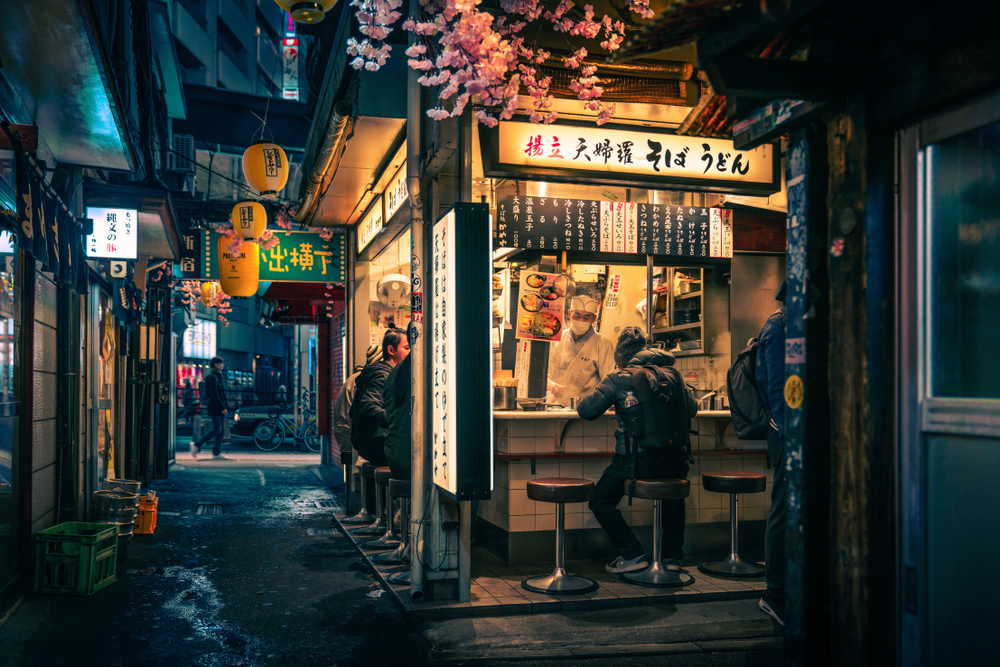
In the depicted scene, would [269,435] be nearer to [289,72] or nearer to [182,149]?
[182,149]

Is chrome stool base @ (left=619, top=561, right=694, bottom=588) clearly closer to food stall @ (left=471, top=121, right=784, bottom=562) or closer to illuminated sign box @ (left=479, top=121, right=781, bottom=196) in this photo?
food stall @ (left=471, top=121, right=784, bottom=562)

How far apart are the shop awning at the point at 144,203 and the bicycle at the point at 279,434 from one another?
1136 centimetres

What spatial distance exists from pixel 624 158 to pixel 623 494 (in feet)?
10.5

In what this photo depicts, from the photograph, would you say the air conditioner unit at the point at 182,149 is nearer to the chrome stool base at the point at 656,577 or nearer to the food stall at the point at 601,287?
the food stall at the point at 601,287

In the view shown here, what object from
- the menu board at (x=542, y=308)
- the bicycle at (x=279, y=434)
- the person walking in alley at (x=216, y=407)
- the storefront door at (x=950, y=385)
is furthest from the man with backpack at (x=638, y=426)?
the bicycle at (x=279, y=434)

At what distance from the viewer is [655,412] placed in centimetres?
720

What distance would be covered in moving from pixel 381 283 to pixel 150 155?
14.8 ft

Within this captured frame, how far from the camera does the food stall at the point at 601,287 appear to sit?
6.93 metres

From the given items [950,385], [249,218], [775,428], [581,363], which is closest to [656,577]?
[775,428]

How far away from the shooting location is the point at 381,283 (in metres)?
11.3

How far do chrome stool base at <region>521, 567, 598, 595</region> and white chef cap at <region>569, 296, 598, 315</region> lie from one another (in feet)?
14.7

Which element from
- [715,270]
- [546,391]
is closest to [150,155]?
[546,391]

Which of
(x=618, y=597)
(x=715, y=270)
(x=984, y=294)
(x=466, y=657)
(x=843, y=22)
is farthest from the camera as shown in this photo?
(x=715, y=270)

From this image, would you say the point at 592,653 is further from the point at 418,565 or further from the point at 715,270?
the point at 715,270
